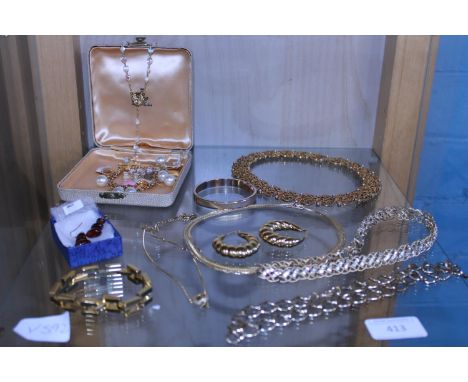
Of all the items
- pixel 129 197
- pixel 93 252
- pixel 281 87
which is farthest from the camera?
pixel 281 87

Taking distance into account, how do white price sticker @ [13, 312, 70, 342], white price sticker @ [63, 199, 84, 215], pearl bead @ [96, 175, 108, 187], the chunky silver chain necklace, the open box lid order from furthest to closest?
the open box lid, pearl bead @ [96, 175, 108, 187], white price sticker @ [63, 199, 84, 215], the chunky silver chain necklace, white price sticker @ [13, 312, 70, 342]

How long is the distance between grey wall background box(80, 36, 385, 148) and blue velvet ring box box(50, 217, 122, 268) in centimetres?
44

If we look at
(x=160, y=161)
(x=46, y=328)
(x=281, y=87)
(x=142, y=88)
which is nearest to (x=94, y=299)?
(x=46, y=328)

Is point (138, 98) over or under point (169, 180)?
over

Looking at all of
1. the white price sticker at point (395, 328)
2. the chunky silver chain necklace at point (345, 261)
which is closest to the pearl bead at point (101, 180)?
the chunky silver chain necklace at point (345, 261)

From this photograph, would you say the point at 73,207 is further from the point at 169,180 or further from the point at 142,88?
the point at 142,88

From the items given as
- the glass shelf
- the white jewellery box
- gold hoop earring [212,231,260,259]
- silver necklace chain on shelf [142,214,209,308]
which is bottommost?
the glass shelf

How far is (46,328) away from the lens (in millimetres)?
621

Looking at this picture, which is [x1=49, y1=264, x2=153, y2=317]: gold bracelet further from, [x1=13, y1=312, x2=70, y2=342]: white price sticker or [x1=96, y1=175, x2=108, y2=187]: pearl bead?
[x1=96, y1=175, x2=108, y2=187]: pearl bead

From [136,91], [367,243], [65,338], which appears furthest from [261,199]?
[65,338]

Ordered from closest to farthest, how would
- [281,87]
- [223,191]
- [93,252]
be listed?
[93,252] < [223,191] < [281,87]

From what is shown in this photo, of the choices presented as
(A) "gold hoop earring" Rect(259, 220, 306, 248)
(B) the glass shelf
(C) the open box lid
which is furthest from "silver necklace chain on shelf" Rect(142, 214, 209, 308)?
(C) the open box lid

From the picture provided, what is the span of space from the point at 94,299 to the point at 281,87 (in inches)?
24.3

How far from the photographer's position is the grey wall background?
1.06 metres
